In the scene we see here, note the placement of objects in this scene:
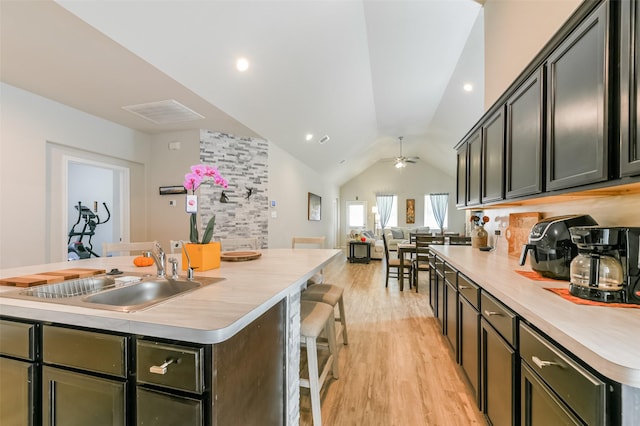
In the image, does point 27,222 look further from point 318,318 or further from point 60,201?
point 318,318

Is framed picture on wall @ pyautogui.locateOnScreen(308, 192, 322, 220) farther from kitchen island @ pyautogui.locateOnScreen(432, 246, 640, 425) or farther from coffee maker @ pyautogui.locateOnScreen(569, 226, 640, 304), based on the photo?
coffee maker @ pyautogui.locateOnScreen(569, 226, 640, 304)

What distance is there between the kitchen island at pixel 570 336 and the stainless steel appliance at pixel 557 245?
70 mm

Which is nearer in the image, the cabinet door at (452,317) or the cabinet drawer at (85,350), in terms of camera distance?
the cabinet drawer at (85,350)

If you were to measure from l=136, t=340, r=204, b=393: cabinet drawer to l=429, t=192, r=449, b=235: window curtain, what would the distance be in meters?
10.2

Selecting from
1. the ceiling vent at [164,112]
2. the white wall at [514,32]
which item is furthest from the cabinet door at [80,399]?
the ceiling vent at [164,112]

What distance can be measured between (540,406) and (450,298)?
142 cm

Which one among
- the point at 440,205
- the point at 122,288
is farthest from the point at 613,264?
the point at 440,205

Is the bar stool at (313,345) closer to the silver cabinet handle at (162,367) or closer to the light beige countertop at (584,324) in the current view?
the silver cabinet handle at (162,367)

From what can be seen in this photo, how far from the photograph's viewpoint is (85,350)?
91cm

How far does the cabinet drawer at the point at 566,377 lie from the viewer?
0.68 metres

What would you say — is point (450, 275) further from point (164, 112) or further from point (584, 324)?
point (164, 112)

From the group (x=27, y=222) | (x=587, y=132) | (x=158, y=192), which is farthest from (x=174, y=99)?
(x=587, y=132)

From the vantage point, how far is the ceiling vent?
3215mm

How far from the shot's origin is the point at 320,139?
18.9 ft
